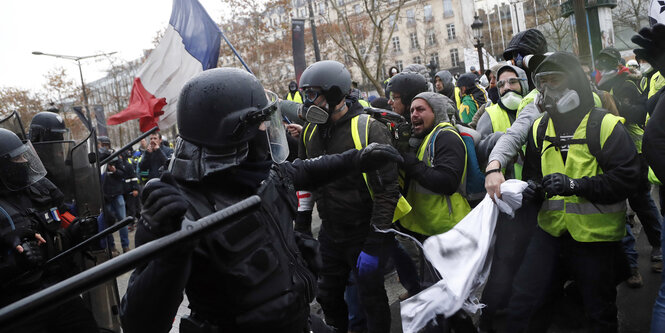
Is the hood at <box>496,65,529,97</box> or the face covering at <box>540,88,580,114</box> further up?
the hood at <box>496,65,529,97</box>

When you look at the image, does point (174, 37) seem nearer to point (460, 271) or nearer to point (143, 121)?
point (143, 121)

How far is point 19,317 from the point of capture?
879mm

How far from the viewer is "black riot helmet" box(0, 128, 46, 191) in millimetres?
3137

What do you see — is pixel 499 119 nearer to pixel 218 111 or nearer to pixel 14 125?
pixel 218 111

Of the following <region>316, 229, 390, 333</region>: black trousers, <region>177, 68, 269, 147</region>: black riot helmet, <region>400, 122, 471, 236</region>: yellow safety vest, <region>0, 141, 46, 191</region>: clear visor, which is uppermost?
<region>177, 68, 269, 147</region>: black riot helmet

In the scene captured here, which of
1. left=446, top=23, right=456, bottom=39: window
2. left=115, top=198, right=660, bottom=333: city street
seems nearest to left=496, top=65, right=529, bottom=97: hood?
left=115, top=198, right=660, bottom=333: city street

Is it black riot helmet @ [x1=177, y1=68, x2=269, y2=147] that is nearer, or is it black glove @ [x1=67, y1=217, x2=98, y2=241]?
black riot helmet @ [x1=177, y1=68, x2=269, y2=147]

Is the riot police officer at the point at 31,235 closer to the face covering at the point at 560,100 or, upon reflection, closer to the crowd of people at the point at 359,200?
the crowd of people at the point at 359,200

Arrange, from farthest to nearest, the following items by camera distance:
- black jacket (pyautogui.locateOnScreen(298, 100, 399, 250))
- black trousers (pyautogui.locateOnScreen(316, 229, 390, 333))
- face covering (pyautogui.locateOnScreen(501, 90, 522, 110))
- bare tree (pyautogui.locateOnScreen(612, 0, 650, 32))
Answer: bare tree (pyautogui.locateOnScreen(612, 0, 650, 32))
face covering (pyautogui.locateOnScreen(501, 90, 522, 110))
black trousers (pyautogui.locateOnScreen(316, 229, 390, 333))
black jacket (pyautogui.locateOnScreen(298, 100, 399, 250))

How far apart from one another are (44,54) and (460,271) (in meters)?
24.4

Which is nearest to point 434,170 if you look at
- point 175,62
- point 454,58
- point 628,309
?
point 628,309

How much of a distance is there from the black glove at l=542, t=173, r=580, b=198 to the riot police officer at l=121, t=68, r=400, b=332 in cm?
155

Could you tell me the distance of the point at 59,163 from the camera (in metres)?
3.88

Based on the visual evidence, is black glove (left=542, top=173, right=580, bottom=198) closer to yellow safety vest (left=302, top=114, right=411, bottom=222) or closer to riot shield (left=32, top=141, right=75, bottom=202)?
yellow safety vest (left=302, top=114, right=411, bottom=222)
